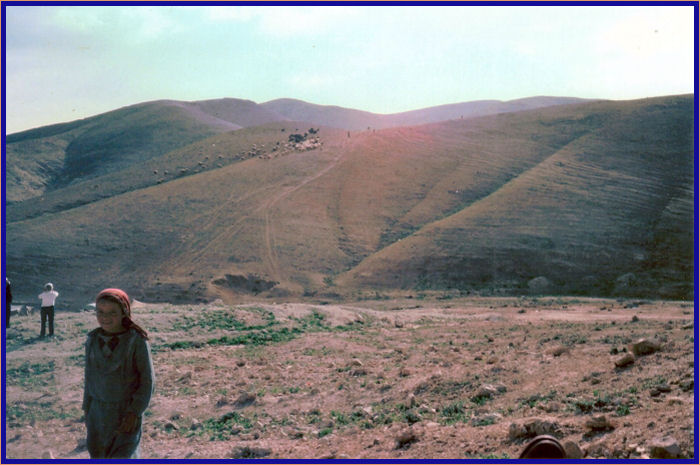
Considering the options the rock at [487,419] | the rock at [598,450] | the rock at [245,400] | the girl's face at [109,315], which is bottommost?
the rock at [245,400]

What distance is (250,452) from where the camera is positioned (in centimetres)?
653

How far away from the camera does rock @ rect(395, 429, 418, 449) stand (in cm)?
627

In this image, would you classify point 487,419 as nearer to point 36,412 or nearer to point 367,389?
point 367,389

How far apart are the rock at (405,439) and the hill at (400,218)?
17.7 meters

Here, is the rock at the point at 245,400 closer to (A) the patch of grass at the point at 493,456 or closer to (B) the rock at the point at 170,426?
(B) the rock at the point at 170,426

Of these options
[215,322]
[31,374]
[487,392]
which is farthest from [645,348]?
[215,322]

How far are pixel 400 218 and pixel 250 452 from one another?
25.6 meters

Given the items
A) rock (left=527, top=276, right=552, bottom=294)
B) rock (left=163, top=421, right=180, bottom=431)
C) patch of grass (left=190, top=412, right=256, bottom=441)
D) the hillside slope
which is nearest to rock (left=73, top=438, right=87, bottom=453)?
rock (left=163, top=421, right=180, bottom=431)

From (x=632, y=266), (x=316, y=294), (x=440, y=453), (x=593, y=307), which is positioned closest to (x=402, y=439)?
(x=440, y=453)

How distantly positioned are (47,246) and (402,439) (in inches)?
998

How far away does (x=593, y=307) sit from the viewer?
19531mm

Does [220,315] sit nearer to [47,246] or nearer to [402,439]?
[402,439]

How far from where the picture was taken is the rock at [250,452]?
647 centimetres

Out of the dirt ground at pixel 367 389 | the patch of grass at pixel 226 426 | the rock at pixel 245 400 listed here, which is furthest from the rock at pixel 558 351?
the patch of grass at pixel 226 426
